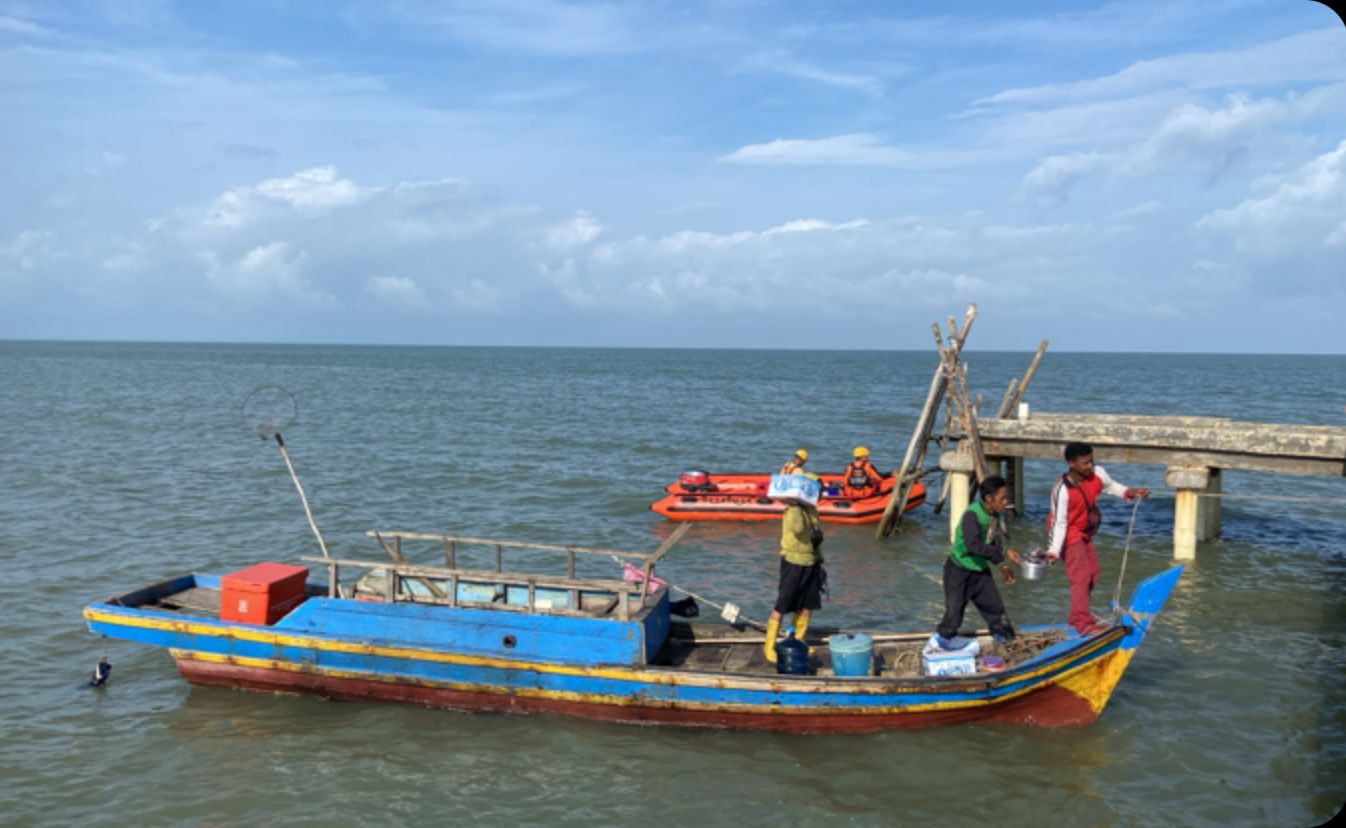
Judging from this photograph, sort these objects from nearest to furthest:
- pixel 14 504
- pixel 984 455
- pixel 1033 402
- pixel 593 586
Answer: pixel 593 586 < pixel 984 455 < pixel 14 504 < pixel 1033 402

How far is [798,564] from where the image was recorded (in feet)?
35.2

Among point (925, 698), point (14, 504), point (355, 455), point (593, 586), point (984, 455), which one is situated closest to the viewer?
point (925, 698)

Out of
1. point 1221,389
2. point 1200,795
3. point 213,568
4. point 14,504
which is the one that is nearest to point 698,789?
point 1200,795

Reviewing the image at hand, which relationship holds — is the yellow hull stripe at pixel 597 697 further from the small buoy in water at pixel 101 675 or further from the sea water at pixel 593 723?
the small buoy in water at pixel 101 675

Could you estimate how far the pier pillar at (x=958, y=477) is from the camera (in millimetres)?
19047

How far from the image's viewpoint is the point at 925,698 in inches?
Result: 396

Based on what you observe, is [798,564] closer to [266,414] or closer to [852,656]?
[852,656]

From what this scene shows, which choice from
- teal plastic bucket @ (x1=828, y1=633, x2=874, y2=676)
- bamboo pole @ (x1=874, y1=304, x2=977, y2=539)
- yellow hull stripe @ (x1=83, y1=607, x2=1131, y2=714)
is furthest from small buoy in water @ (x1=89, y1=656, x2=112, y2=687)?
bamboo pole @ (x1=874, y1=304, x2=977, y2=539)

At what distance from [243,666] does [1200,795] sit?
1027 centimetres

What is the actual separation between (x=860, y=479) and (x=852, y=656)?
39.0ft

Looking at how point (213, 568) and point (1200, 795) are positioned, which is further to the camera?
point (213, 568)

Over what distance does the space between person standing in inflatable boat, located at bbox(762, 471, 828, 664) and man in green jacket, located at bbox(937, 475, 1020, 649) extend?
4.68 feet

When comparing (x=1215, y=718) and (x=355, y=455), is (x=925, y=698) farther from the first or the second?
(x=355, y=455)

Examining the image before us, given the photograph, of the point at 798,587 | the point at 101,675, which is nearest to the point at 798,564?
the point at 798,587
